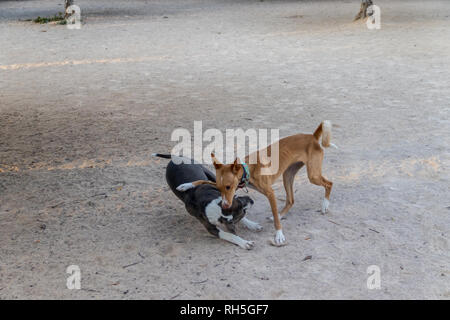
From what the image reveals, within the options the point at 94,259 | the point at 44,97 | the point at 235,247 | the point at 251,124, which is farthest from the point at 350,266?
the point at 44,97

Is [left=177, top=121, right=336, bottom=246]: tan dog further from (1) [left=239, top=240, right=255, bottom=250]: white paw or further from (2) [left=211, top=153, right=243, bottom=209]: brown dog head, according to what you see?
(1) [left=239, top=240, right=255, bottom=250]: white paw

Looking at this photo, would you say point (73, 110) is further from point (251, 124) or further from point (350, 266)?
point (350, 266)

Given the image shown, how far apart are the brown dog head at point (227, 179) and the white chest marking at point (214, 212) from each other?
0.72 feet

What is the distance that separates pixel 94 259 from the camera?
339cm

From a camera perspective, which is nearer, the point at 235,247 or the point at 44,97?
the point at 235,247

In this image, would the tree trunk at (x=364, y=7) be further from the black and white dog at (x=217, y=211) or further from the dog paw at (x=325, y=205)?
the black and white dog at (x=217, y=211)

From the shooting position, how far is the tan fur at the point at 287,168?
Answer: 3225 mm

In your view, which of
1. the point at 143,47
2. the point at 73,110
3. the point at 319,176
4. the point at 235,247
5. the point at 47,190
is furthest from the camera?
the point at 143,47

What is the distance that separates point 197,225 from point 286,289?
1046 millimetres

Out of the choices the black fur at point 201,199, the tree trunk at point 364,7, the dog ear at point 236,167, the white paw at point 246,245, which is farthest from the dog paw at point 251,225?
the tree trunk at point 364,7

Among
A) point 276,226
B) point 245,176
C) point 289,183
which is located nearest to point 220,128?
point 289,183

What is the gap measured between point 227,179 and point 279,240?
2.07 ft

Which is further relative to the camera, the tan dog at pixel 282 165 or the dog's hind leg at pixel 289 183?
the dog's hind leg at pixel 289 183

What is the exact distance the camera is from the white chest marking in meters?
3.45
